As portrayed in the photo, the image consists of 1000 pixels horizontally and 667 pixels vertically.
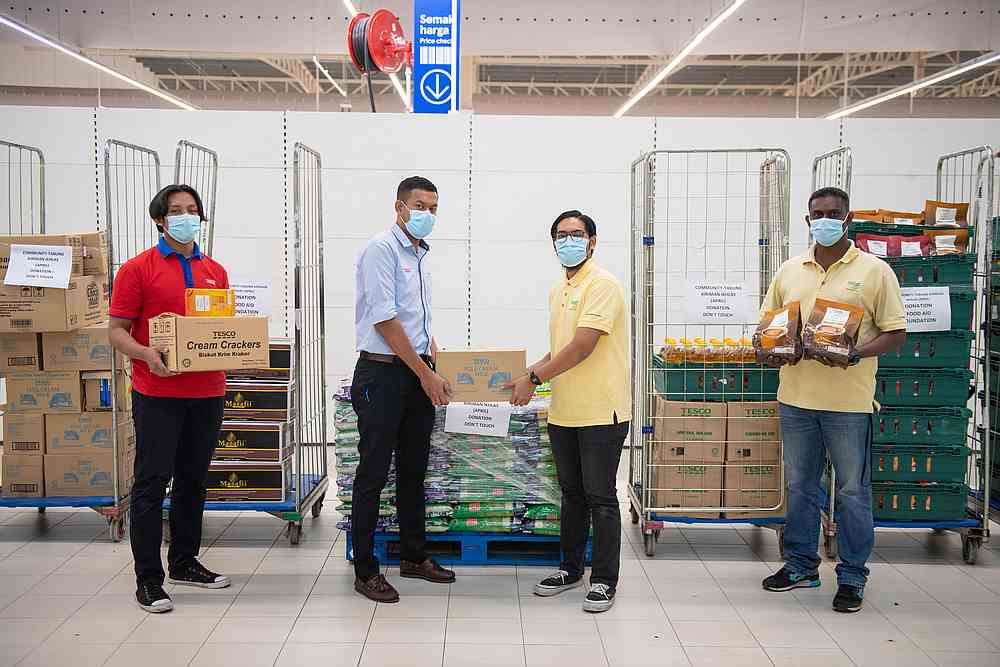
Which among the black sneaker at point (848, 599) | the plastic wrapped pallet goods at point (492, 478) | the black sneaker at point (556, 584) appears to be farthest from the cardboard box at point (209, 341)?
the black sneaker at point (848, 599)

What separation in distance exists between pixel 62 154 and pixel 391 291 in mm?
4217

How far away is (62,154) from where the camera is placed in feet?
20.6

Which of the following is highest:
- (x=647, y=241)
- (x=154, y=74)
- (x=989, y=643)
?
(x=154, y=74)

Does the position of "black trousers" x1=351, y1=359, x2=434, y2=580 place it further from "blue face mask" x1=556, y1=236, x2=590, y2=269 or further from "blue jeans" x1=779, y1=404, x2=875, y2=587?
"blue jeans" x1=779, y1=404, x2=875, y2=587

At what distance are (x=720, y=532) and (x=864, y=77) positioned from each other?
13.4ft

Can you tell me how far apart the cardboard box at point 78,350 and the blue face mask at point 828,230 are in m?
3.58

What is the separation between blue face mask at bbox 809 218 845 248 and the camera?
3.56 metres

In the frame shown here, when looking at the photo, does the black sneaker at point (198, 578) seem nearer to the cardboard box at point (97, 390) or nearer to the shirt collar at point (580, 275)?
the cardboard box at point (97, 390)

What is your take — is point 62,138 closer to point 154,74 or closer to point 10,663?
point 154,74

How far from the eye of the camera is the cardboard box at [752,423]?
4195 millimetres

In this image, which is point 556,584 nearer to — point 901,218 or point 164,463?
point 164,463

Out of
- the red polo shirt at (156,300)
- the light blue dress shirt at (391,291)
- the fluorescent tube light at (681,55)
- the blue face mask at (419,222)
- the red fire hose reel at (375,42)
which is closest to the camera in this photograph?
the red polo shirt at (156,300)

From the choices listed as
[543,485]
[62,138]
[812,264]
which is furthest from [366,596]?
[62,138]

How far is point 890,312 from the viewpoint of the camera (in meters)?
3.48
